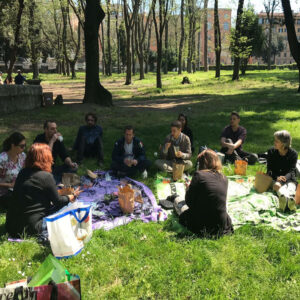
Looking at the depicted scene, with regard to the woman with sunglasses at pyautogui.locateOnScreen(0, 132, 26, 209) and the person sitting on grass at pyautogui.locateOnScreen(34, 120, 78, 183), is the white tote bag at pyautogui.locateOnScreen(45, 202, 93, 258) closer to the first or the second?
the woman with sunglasses at pyautogui.locateOnScreen(0, 132, 26, 209)

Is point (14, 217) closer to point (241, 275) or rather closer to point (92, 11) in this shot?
point (241, 275)

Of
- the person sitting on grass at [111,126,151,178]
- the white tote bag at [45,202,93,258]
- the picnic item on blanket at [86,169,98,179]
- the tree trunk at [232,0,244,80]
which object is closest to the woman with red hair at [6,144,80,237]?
the white tote bag at [45,202,93,258]

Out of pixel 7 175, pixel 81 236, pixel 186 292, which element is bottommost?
pixel 186 292

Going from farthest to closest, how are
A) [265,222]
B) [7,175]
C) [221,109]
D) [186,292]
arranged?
[221,109]
[7,175]
[265,222]
[186,292]

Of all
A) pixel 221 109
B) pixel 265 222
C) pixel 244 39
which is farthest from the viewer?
pixel 244 39

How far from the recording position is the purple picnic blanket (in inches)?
176

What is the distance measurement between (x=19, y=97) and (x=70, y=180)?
8.38 m

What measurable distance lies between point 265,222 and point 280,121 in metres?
7.40

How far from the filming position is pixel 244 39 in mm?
26312

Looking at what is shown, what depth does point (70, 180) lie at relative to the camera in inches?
222

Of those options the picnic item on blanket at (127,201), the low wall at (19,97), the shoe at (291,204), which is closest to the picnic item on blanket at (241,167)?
the shoe at (291,204)

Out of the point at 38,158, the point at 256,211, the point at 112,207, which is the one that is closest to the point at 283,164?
the point at 256,211

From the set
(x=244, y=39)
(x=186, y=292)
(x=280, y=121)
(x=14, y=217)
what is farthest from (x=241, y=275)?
(x=244, y=39)

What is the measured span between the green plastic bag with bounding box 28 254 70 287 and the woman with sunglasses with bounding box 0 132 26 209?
233cm
